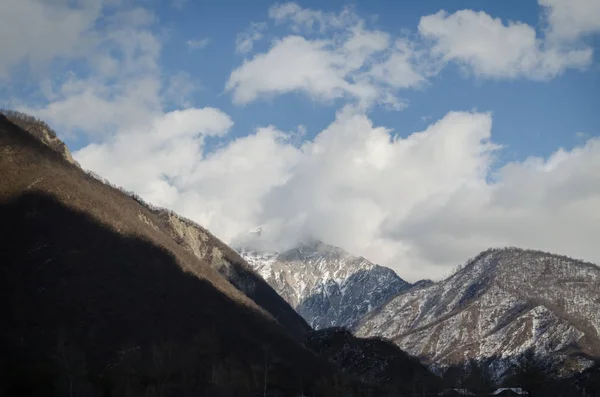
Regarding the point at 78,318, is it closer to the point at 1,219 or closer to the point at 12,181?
the point at 1,219

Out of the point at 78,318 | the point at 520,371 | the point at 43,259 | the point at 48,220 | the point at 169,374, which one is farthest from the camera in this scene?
the point at 48,220

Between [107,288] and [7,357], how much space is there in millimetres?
86173

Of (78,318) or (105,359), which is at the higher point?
(78,318)

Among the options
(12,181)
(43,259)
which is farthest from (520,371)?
(12,181)

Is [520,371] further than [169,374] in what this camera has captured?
Yes

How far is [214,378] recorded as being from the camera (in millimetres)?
146125

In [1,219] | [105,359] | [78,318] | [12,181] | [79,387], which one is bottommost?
[79,387]

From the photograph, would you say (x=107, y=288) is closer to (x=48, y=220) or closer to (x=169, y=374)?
(x=48, y=220)

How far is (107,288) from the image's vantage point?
187m

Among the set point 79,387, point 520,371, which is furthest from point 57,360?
point 520,371

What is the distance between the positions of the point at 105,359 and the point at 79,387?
64495 millimetres

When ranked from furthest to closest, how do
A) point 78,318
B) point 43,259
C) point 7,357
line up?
point 43,259, point 78,318, point 7,357

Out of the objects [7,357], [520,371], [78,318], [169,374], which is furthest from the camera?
[78,318]

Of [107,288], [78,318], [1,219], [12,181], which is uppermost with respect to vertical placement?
[12,181]
